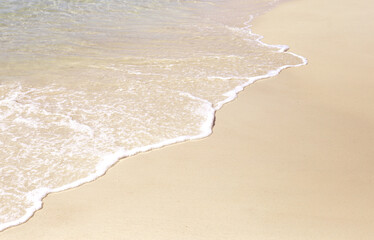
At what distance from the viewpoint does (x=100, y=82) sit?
20.1 ft

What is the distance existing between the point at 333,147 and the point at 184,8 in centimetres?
831

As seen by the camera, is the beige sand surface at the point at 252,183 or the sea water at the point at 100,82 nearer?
the beige sand surface at the point at 252,183

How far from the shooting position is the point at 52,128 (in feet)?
15.6

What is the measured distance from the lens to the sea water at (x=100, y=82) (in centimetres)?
413

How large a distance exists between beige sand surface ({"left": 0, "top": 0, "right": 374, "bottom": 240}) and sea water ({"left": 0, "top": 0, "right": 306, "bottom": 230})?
0.78 ft

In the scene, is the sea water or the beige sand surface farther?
the sea water

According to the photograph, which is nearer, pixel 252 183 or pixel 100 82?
pixel 252 183

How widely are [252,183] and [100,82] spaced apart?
3090mm

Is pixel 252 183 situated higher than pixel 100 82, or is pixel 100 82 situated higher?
pixel 100 82

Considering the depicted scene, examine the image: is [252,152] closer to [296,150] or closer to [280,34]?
[296,150]

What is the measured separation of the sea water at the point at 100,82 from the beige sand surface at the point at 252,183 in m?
0.24

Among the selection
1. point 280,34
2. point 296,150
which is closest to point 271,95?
point 296,150

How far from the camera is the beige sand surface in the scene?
3.31 meters

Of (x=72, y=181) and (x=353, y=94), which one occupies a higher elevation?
(x=353, y=94)
